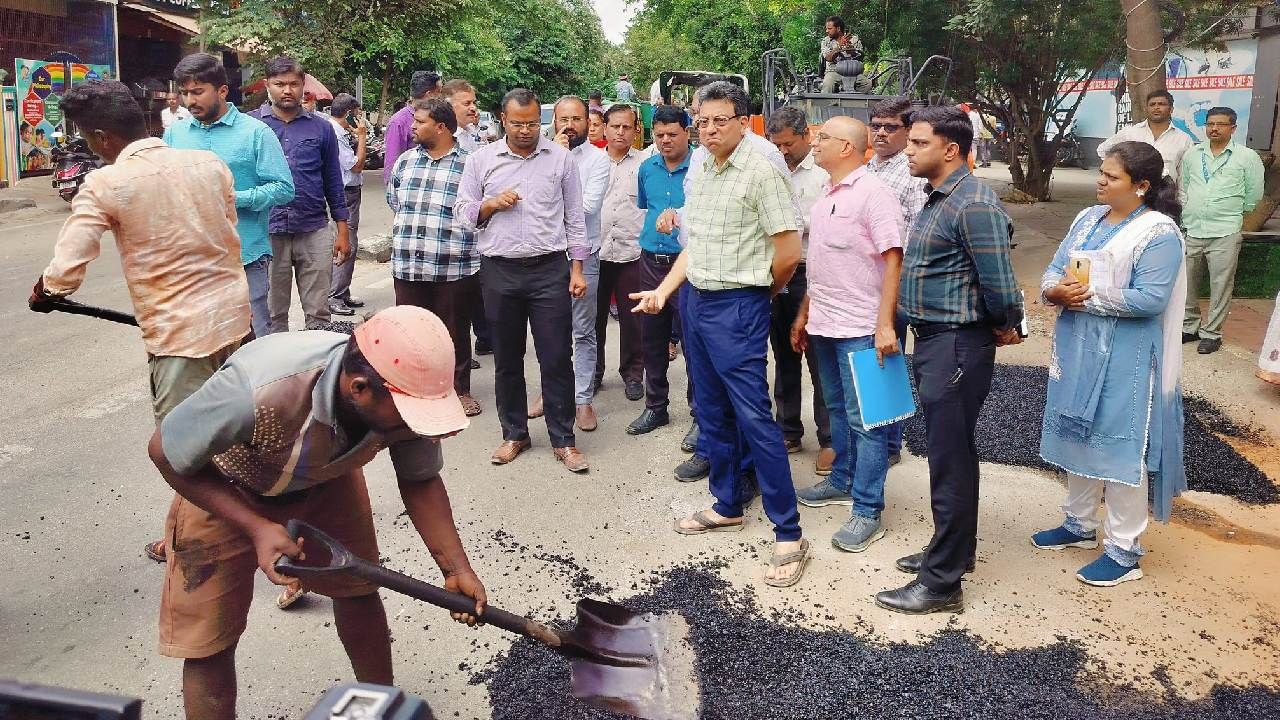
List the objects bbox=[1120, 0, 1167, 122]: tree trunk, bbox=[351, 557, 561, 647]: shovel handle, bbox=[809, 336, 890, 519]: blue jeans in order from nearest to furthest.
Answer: bbox=[351, 557, 561, 647]: shovel handle → bbox=[809, 336, 890, 519]: blue jeans → bbox=[1120, 0, 1167, 122]: tree trunk

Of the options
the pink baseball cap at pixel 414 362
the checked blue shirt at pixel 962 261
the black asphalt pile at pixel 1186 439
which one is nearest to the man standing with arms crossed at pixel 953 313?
the checked blue shirt at pixel 962 261

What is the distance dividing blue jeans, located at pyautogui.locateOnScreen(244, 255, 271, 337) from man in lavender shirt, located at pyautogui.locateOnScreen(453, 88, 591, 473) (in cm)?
105

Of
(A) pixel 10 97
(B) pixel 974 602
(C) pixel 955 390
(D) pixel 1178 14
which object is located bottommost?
(B) pixel 974 602

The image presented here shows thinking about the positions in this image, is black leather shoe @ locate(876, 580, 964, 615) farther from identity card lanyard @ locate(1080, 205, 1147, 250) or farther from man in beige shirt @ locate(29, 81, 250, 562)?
man in beige shirt @ locate(29, 81, 250, 562)

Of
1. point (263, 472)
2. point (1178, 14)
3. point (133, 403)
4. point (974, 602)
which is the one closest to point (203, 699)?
point (263, 472)

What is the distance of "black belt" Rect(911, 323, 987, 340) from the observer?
365 cm

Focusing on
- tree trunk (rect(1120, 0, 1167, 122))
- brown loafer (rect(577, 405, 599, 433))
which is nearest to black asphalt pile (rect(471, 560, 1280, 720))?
brown loafer (rect(577, 405, 599, 433))

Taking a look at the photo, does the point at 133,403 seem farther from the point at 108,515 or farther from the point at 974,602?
the point at 974,602

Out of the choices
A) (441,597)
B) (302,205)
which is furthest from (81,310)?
(302,205)

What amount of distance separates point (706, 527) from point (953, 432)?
4.38 ft

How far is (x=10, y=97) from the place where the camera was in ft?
51.8

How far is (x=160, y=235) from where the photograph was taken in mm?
3592

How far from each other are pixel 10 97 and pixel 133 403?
12.7 meters

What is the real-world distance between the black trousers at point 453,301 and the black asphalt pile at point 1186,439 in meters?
2.81
